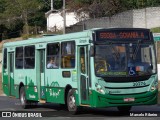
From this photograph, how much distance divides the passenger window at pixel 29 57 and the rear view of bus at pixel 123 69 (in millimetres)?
5185

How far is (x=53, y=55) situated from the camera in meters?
19.6

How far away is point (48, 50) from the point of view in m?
20.1

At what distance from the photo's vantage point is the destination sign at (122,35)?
17.0 metres

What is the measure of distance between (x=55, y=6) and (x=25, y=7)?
41.1ft

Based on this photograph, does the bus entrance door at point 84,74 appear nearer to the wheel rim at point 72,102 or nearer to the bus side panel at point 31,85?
the wheel rim at point 72,102

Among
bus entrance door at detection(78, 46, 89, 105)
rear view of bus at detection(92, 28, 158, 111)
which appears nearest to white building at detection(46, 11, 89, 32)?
bus entrance door at detection(78, 46, 89, 105)

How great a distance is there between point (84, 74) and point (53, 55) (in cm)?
260

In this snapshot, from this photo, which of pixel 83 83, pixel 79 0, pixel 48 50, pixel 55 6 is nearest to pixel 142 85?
pixel 83 83

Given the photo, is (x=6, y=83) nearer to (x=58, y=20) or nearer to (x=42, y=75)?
(x=42, y=75)

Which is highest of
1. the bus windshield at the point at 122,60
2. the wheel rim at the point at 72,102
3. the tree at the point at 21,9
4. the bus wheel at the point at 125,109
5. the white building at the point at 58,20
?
the tree at the point at 21,9

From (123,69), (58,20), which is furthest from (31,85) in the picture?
(58,20)

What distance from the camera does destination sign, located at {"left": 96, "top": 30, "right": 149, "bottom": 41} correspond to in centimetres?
1702

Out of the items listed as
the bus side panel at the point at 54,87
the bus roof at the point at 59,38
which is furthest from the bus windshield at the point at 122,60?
the bus side panel at the point at 54,87

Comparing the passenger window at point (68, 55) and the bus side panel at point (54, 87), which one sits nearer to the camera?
the passenger window at point (68, 55)
